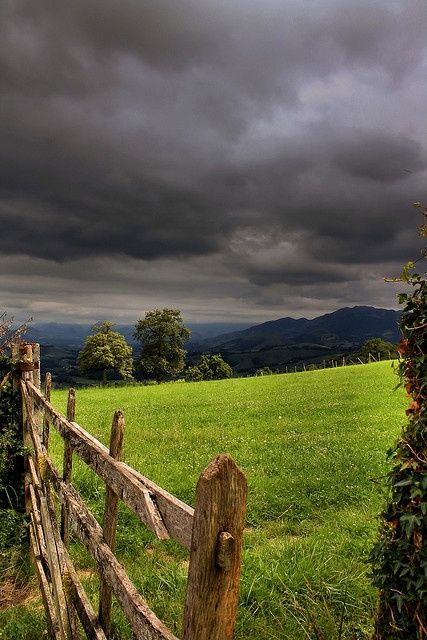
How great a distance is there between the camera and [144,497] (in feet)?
10.4

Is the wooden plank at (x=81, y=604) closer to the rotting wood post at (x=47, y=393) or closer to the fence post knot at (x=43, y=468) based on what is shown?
the fence post knot at (x=43, y=468)

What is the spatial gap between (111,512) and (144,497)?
1536 mm

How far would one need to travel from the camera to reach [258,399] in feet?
116

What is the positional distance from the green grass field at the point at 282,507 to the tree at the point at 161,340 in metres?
71.9

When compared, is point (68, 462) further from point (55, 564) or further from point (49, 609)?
point (49, 609)

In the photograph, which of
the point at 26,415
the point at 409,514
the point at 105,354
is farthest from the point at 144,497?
the point at 105,354

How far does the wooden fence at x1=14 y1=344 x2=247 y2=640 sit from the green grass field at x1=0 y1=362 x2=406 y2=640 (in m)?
A: 1.06

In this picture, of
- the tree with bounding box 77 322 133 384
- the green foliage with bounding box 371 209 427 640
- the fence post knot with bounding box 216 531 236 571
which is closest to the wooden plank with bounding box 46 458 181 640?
the fence post knot with bounding box 216 531 236 571

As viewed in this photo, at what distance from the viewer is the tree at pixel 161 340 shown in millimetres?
99613

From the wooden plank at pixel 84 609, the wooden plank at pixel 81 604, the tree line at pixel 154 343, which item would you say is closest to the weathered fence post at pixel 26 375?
the wooden plank at pixel 81 604

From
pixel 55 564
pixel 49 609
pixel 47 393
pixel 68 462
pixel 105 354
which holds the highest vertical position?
pixel 105 354

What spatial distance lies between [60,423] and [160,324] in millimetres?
94413

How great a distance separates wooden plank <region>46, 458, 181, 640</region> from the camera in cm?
289

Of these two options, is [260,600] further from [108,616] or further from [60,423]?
[60,423]
